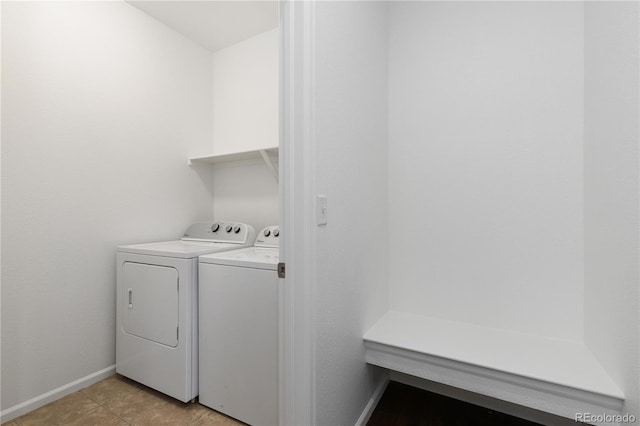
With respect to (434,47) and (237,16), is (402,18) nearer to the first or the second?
(434,47)

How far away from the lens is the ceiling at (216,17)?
2.13 metres

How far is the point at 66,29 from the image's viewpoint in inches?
69.9

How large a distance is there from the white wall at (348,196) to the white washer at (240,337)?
0.99 ft

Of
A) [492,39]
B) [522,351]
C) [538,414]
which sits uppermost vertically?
[492,39]

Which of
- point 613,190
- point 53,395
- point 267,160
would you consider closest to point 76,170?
point 267,160

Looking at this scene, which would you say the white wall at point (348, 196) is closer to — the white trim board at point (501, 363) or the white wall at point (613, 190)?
the white trim board at point (501, 363)

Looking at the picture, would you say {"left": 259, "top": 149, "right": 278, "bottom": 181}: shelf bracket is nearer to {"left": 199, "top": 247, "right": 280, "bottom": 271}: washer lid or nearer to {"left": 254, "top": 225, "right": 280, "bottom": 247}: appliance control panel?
{"left": 254, "top": 225, "right": 280, "bottom": 247}: appliance control panel

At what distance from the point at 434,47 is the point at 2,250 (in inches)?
107

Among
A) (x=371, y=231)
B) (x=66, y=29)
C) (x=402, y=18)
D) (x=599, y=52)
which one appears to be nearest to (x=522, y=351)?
(x=371, y=231)

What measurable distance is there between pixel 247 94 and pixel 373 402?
253 centimetres

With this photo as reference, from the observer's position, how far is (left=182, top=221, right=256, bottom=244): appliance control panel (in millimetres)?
2162

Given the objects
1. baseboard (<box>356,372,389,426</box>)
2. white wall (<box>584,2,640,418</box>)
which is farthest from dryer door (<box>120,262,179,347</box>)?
white wall (<box>584,2,640,418</box>)

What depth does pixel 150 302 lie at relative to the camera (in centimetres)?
175

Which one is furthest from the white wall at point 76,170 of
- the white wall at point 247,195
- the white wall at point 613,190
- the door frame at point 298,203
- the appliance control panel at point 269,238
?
the white wall at point 613,190
